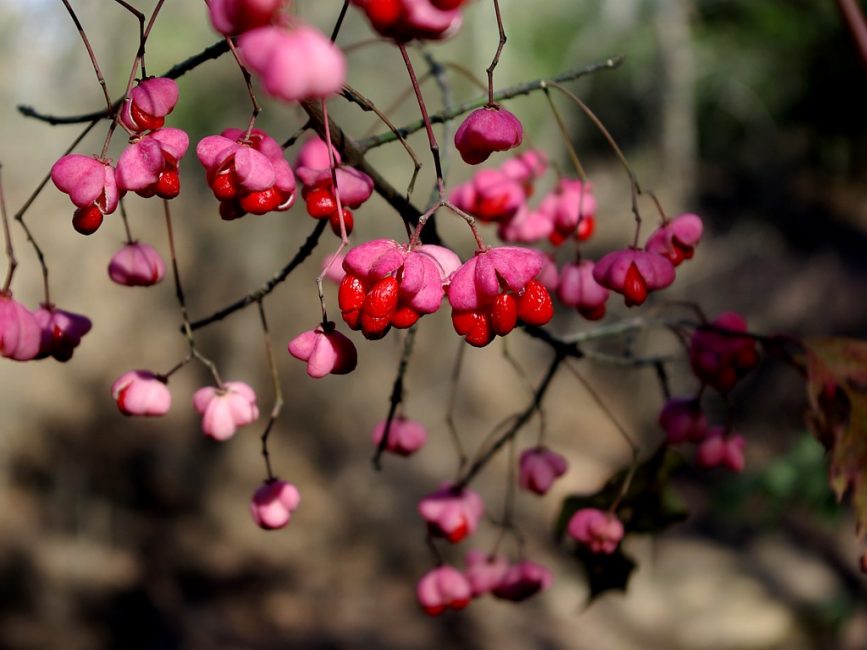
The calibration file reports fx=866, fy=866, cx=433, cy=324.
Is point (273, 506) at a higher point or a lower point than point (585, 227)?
lower

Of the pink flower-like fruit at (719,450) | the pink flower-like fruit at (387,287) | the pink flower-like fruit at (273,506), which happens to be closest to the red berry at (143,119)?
the pink flower-like fruit at (387,287)

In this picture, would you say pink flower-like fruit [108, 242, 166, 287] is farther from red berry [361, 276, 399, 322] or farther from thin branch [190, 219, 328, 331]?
red berry [361, 276, 399, 322]

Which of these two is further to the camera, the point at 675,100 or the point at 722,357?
the point at 675,100

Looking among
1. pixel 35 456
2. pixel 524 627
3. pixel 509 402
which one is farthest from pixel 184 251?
pixel 524 627

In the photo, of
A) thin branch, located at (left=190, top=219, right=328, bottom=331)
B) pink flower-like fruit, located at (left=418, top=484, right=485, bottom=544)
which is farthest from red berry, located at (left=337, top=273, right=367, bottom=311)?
pink flower-like fruit, located at (left=418, top=484, right=485, bottom=544)

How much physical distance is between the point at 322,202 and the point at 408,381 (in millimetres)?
5873

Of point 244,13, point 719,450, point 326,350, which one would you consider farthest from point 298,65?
point 719,450

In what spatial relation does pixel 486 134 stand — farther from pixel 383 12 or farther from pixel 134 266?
pixel 134 266

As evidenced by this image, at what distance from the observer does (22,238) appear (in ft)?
20.2

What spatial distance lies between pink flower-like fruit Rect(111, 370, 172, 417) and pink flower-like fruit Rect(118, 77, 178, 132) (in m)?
0.33

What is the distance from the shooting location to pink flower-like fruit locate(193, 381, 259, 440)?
3.44 ft

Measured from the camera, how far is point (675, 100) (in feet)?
20.4

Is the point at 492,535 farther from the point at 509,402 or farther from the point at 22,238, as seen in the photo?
the point at 22,238

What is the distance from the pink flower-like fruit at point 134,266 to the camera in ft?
3.55
